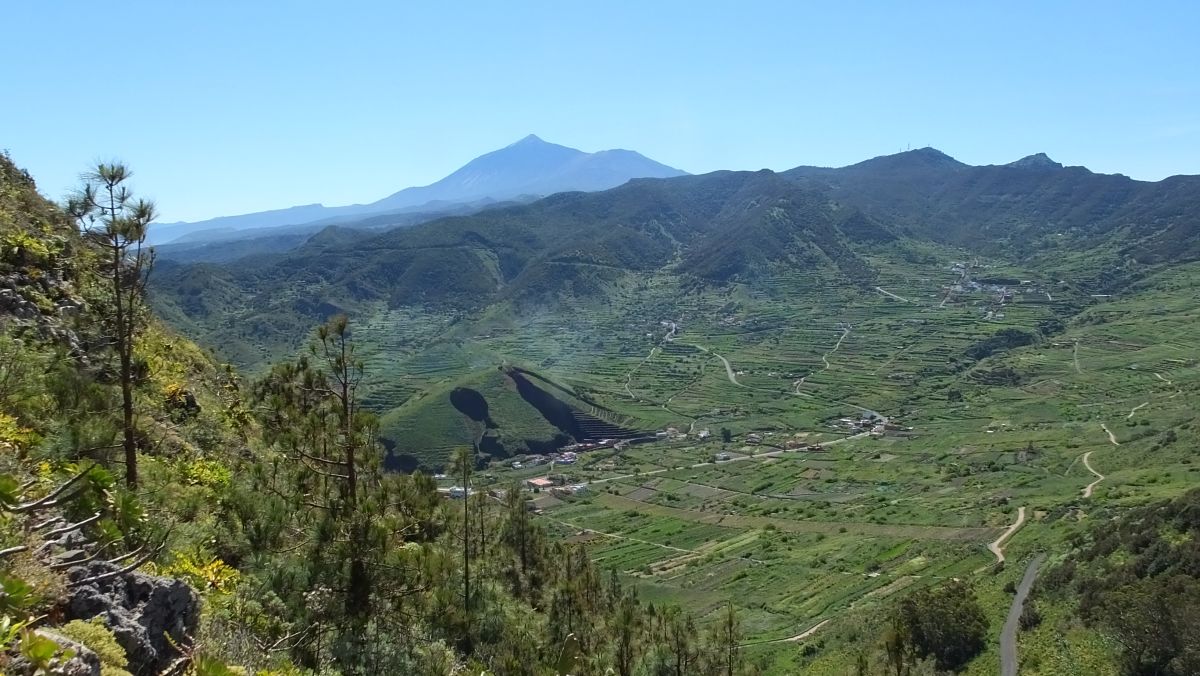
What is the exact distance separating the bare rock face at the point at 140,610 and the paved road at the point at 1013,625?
135 feet

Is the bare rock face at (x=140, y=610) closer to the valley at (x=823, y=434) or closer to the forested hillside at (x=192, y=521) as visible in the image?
the forested hillside at (x=192, y=521)

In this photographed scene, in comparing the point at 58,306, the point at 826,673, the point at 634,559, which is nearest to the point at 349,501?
the point at 58,306

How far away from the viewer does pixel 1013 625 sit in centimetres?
4094

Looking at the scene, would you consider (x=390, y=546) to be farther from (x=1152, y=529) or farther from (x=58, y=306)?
(x=1152, y=529)

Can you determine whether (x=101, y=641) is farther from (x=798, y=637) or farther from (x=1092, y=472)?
(x=1092, y=472)

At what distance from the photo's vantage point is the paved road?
36.9m

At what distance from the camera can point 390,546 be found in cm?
1122

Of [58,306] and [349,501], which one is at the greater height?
[58,306]

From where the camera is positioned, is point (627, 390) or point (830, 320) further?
point (830, 320)

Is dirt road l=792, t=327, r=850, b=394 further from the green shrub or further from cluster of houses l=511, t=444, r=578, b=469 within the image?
the green shrub

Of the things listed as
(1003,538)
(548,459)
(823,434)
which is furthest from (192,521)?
(823,434)

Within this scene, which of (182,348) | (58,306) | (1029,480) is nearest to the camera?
(58,306)

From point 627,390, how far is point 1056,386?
254ft

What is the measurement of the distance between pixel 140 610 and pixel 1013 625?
4692 cm
